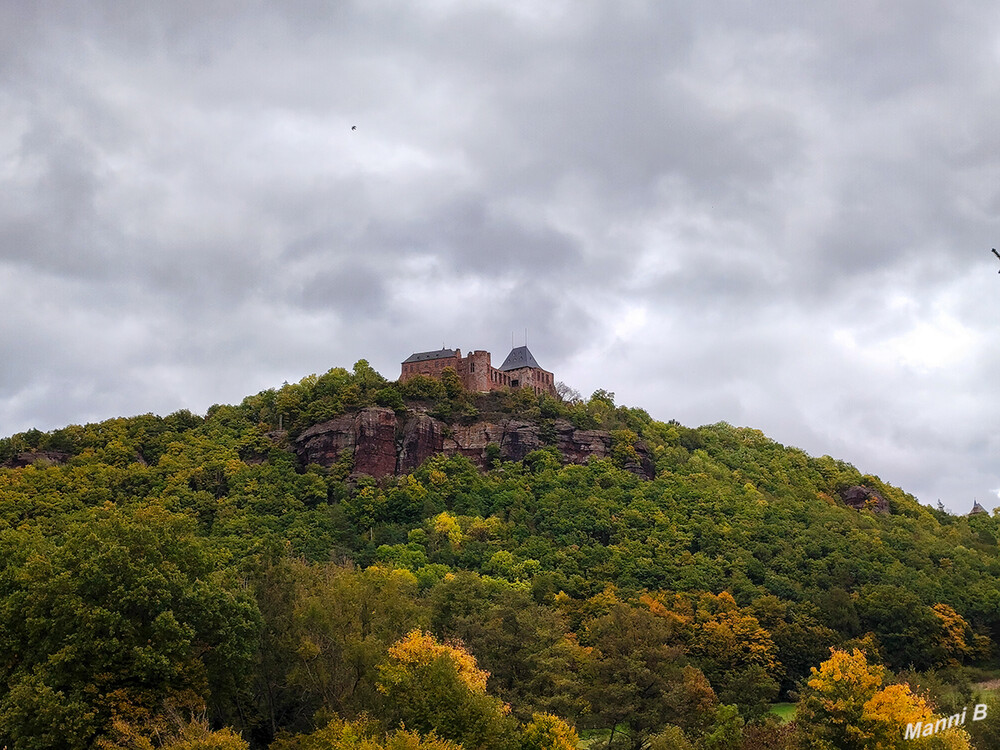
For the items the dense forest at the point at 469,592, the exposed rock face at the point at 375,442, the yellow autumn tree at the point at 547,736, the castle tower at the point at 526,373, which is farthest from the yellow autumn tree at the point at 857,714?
the castle tower at the point at 526,373

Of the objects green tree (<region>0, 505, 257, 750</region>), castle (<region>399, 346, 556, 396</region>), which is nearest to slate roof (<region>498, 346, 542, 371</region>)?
castle (<region>399, 346, 556, 396</region>)

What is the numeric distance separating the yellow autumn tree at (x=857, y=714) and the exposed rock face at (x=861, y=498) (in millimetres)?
88266

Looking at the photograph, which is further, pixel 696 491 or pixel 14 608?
pixel 696 491

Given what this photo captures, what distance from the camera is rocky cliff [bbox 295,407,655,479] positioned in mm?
130500

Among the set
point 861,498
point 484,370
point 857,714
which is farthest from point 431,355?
point 857,714

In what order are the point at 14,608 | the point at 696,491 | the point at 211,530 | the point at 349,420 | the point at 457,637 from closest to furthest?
the point at 14,608 < the point at 457,637 < the point at 211,530 < the point at 696,491 < the point at 349,420

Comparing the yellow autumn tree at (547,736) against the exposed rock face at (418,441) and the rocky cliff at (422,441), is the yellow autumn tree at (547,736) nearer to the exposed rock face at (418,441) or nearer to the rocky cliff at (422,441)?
the rocky cliff at (422,441)

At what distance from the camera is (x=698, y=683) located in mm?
69750

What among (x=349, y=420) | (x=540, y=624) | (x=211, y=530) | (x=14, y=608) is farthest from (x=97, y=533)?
(x=349, y=420)

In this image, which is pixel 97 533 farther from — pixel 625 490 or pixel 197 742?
pixel 625 490

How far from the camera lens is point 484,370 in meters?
150

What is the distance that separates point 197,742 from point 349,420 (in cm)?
9445

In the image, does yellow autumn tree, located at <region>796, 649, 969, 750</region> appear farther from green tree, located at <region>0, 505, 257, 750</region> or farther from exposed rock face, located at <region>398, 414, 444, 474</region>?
exposed rock face, located at <region>398, 414, 444, 474</region>

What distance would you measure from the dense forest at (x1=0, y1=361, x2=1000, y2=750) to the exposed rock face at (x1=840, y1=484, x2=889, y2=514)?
5.18 feet
